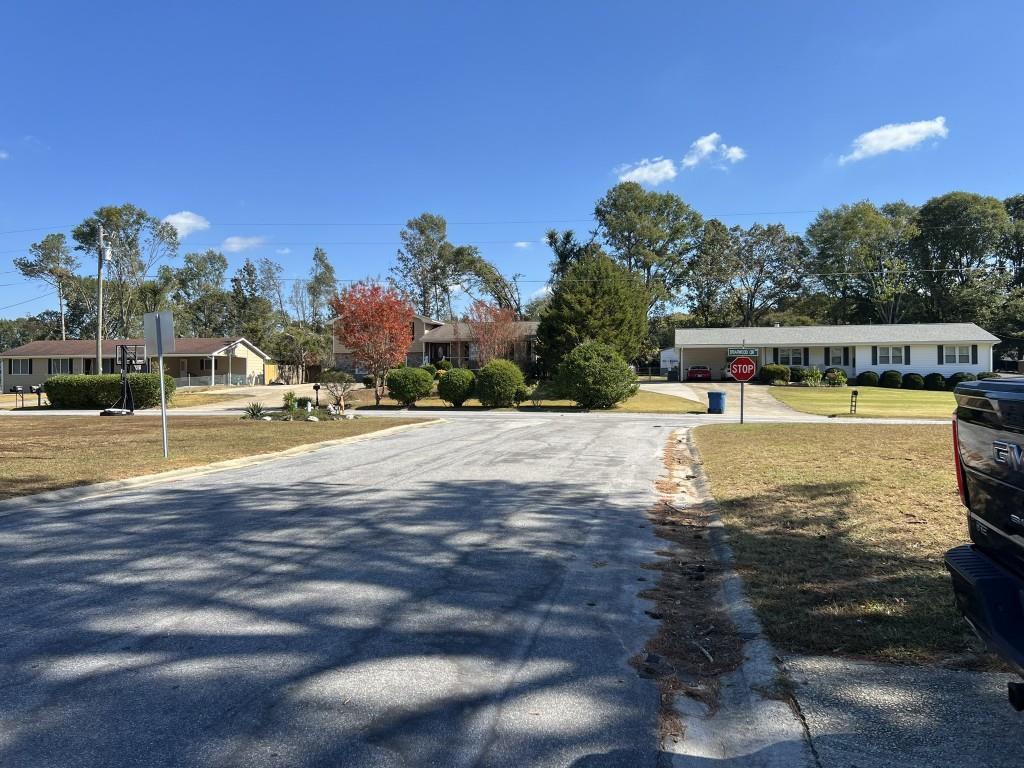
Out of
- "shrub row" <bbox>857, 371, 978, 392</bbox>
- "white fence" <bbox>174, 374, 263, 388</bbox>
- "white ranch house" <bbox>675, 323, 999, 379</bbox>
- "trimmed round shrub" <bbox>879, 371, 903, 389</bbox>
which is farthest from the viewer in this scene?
"white fence" <bbox>174, 374, 263, 388</bbox>

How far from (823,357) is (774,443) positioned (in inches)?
1666

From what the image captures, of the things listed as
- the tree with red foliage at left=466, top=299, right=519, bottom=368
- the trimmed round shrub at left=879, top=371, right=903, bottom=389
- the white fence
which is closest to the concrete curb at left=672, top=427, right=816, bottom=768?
the tree with red foliage at left=466, top=299, right=519, bottom=368

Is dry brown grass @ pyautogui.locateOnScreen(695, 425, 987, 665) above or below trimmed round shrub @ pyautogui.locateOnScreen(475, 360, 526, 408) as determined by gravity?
below

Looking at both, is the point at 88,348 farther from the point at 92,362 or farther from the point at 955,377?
the point at 955,377

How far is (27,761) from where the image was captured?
2605 mm

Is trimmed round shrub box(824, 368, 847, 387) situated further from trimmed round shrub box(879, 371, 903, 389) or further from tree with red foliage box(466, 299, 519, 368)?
tree with red foliage box(466, 299, 519, 368)

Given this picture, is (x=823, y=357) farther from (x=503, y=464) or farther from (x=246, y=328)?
(x=246, y=328)

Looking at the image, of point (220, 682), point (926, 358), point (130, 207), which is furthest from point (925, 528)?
point (130, 207)

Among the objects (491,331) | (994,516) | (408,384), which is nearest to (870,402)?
(491,331)

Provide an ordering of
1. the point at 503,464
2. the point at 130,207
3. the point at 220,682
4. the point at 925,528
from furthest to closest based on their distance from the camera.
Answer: the point at 130,207
the point at 503,464
the point at 925,528
the point at 220,682

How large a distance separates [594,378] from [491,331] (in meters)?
16.1

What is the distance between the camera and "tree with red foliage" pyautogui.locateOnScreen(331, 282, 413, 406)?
32.1 meters

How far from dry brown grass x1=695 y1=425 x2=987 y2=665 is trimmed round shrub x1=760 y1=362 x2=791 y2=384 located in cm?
3670

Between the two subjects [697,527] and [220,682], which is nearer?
[220,682]
